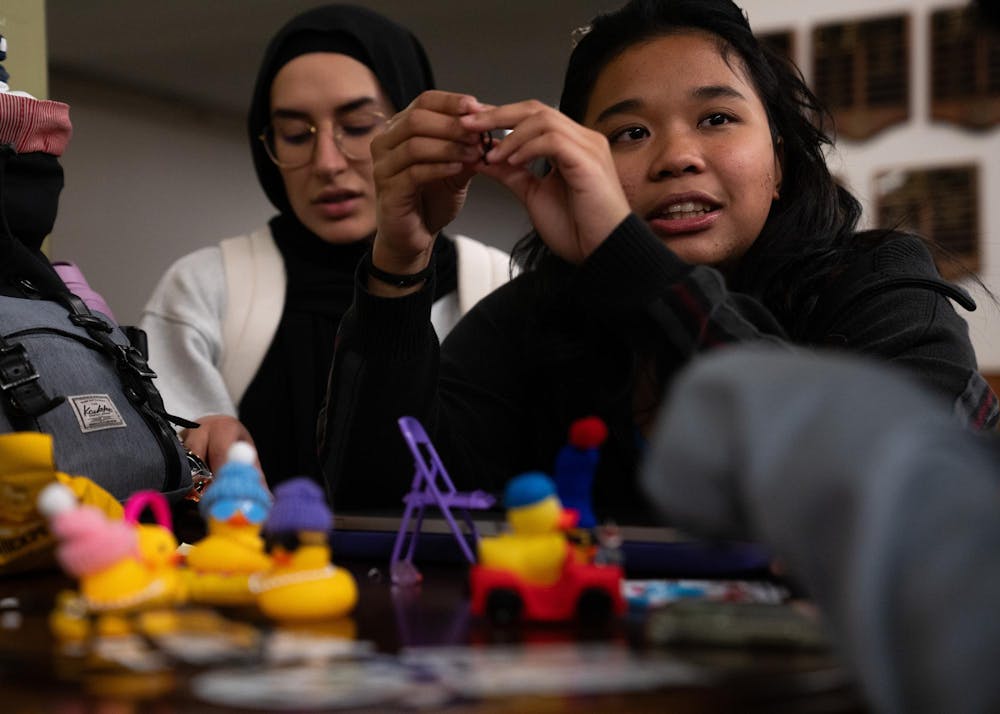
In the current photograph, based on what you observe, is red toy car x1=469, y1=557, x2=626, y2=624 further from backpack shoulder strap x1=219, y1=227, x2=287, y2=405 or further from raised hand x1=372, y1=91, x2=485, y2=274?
backpack shoulder strap x1=219, y1=227, x2=287, y2=405

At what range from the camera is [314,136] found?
5.94 ft

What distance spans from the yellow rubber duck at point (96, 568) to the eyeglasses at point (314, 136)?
1.31 metres

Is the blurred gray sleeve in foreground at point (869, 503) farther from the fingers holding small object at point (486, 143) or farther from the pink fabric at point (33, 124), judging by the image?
the pink fabric at point (33, 124)

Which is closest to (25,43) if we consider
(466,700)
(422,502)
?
(422,502)

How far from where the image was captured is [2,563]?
0.68 metres

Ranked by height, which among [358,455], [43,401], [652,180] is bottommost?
[358,455]

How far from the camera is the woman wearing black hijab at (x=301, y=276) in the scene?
177 cm

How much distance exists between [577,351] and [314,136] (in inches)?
35.0

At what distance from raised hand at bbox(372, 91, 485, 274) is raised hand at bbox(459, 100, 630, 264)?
26 mm

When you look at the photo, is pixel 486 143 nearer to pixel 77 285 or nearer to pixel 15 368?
pixel 15 368

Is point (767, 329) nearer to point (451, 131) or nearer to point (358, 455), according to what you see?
point (451, 131)

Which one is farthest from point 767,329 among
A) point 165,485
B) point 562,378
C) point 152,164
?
point 152,164

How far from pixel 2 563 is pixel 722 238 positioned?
72 centimetres

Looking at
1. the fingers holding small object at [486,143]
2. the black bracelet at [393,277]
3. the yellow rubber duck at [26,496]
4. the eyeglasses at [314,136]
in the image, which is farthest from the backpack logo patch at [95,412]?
the eyeglasses at [314,136]
